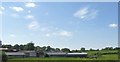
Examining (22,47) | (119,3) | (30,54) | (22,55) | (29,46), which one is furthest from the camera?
(22,47)

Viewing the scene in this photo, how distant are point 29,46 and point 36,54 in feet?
73.7

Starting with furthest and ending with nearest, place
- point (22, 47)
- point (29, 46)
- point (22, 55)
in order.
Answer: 1. point (22, 47)
2. point (29, 46)
3. point (22, 55)

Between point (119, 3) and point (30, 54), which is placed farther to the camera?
point (30, 54)

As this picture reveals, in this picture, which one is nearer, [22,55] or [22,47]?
[22,55]

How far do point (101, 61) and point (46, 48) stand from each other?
51.2 m

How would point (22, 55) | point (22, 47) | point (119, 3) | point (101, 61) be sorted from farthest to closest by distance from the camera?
point (22, 47) < point (22, 55) < point (101, 61) < point (119, 3)

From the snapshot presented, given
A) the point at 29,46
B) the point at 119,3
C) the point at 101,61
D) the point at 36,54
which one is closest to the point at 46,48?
the point at 29,46

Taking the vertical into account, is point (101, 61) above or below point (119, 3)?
below

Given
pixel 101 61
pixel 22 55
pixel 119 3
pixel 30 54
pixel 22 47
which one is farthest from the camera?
pixel 22 47

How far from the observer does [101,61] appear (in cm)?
3538

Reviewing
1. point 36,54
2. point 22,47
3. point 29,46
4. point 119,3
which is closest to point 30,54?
point 36,54

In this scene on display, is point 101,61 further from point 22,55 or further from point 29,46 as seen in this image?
point 29,46

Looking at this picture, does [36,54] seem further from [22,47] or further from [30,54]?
[22,47]

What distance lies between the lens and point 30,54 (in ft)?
199
